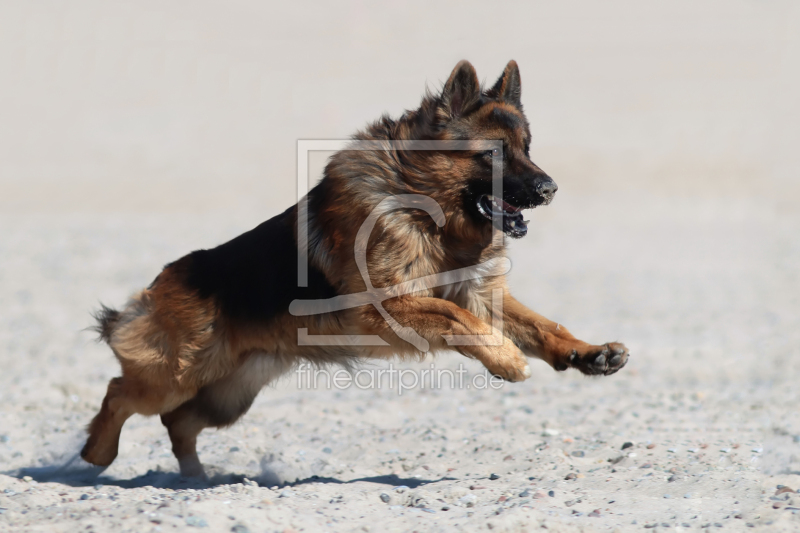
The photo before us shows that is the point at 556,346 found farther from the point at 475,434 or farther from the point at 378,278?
the point at 475,434

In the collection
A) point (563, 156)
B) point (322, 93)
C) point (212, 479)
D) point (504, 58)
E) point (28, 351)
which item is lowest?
point (212, 479)

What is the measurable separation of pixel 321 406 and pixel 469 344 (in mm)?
4502

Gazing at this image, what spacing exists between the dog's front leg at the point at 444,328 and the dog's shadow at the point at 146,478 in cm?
159

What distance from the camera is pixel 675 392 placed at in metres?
9.80

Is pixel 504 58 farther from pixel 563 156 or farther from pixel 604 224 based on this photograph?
pixel 604 224

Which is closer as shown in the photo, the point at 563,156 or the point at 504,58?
the point at 563,156

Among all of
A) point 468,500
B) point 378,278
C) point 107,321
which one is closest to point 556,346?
point 468,500

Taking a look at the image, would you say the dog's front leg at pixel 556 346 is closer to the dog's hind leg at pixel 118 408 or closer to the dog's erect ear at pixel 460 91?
the dog's erect ear at pixel 460 91

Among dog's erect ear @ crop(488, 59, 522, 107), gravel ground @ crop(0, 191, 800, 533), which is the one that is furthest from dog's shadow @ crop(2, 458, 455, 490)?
dog's erect ear @ crop(488, 59, 522, 107)

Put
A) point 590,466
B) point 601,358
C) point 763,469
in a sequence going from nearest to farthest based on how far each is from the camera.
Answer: point 601,358, point 763,469, point 590,466

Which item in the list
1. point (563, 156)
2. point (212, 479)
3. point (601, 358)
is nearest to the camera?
point (601, 358)

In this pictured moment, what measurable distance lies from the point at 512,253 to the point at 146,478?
14.1m

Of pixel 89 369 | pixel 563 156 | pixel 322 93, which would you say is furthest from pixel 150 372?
pixel 322 93

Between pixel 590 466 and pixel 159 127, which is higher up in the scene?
pixel 159 127
